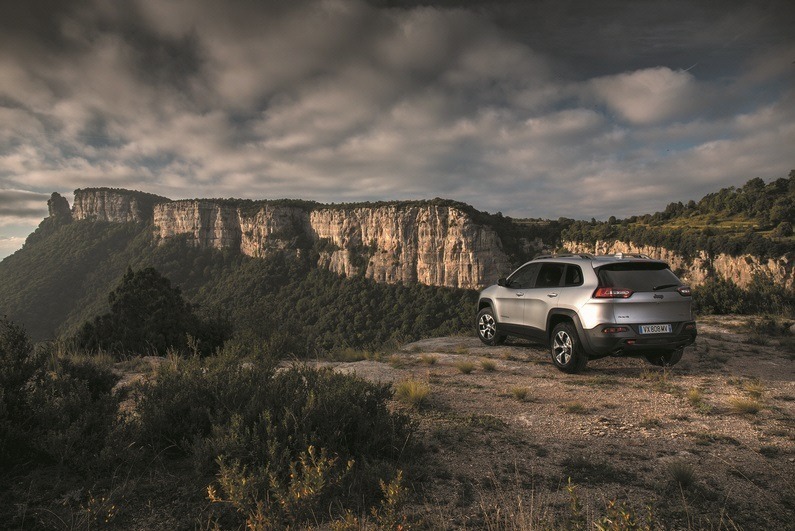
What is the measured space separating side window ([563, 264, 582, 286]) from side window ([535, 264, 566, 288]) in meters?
0.15

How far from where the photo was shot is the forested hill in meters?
32.8

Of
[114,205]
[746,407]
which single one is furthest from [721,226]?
[114,205]

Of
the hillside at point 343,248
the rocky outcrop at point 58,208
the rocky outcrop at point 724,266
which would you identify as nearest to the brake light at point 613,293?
the rocky outcrop at point 724,266

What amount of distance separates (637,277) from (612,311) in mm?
827

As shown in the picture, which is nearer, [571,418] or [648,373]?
[571,418]

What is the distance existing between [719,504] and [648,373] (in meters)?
4.01

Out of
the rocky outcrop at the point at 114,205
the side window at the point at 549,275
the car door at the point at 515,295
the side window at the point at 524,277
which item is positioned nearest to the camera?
the side window at the point at 549,275

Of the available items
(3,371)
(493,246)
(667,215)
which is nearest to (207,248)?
(493,246)

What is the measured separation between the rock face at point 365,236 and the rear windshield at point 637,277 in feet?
198

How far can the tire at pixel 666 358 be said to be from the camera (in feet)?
22.6

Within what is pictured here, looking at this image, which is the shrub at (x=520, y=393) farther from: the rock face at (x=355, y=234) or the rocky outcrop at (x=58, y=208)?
the rocky outcrop at (x=58, y=208)

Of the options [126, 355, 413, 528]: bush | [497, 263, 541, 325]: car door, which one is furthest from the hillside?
[126, 355, 413, 528]: bush

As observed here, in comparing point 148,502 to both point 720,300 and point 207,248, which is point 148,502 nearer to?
point 720,300

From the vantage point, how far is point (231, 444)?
2836 millimetres
